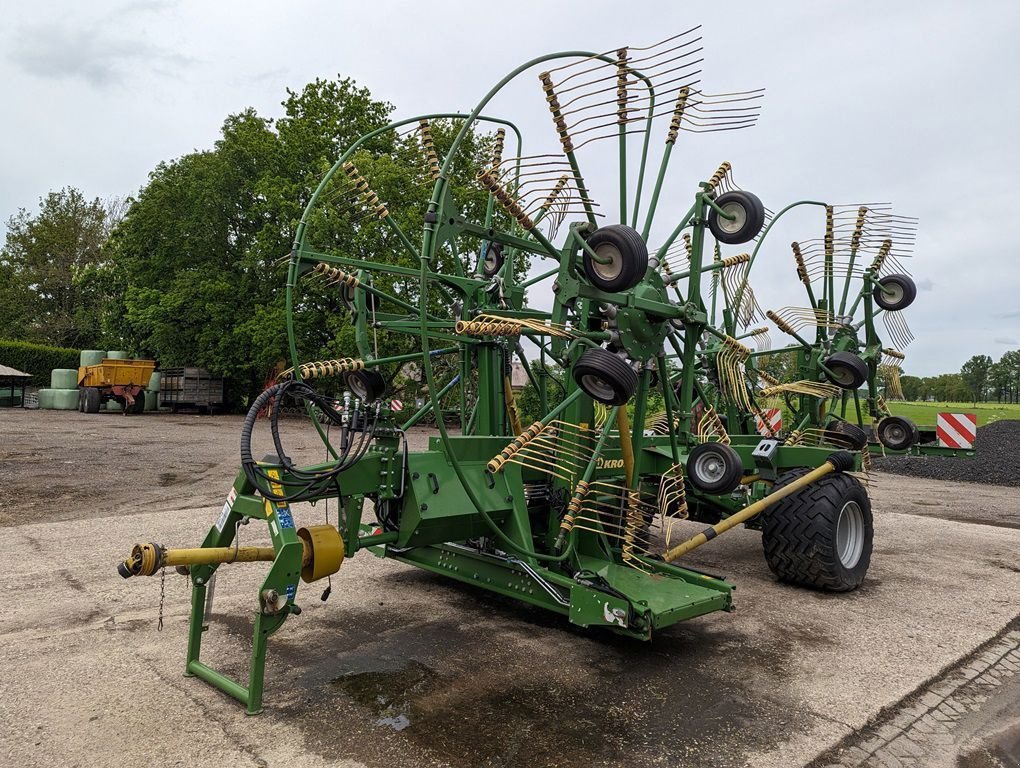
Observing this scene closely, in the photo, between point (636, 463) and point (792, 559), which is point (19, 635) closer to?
point (636, 463)

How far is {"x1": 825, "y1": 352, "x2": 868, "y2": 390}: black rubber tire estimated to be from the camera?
7.10 meters

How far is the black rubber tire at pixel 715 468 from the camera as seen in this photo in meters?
5.30

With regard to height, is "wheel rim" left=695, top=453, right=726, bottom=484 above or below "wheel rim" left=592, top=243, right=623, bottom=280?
below

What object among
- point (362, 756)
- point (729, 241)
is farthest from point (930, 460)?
point (362, 756)

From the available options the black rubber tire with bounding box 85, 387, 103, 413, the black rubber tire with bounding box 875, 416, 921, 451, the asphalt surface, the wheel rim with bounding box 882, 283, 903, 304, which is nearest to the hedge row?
the black rubber tire with bounding box 85, 387, 103, 413

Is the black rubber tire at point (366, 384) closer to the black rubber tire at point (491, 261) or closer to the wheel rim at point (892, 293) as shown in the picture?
the black rubber tire at point (491, 261)

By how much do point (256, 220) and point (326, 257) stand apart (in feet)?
81.7

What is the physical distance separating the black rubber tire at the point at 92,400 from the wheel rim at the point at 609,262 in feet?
89.6

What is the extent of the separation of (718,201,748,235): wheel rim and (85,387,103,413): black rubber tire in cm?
2687

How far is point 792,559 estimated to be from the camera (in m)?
6.07

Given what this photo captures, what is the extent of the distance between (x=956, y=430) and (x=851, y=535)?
4887 millimetres

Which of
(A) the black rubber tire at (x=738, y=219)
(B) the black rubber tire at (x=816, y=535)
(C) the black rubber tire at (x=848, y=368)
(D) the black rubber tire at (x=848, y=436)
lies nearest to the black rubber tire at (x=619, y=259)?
(A) the black rubber tire at (x=738, y=219)

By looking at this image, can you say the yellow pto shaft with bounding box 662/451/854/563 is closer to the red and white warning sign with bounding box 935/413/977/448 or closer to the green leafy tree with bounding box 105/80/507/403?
the red and white warning sign with bounding box 935/413/977/448

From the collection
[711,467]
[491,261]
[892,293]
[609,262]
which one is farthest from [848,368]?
[609,262]
